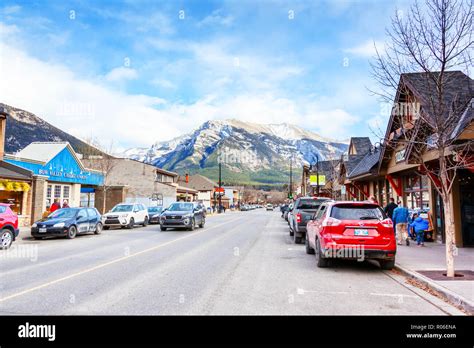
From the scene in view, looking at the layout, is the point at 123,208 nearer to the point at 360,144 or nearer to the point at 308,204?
the point at 308,204

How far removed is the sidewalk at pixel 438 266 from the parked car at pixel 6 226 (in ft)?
42.0

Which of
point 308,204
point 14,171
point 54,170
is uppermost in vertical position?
point 54,170

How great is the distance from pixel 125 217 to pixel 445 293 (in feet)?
68.0

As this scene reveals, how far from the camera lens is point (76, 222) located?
18000mm

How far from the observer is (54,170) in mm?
27500

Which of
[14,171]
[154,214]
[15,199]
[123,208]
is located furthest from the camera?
[154,214]

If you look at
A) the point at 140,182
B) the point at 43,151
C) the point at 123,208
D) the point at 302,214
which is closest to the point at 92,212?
the point at 123,208

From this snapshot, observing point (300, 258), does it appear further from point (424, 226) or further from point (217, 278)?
point (424, 226)

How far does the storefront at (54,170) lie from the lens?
24844 mm

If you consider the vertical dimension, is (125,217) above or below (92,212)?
below

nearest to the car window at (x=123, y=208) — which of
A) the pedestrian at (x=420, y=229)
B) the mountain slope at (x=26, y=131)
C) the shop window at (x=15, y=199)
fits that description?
the shop window at (x=15, y=199)

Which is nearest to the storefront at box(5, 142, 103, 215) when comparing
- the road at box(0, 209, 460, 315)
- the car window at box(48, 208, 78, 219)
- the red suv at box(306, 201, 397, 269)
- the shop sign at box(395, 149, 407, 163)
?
the car window at box(48, 208, 78, 219)

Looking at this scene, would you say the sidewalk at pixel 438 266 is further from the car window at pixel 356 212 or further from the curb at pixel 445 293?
the car window at pixel 356 212
